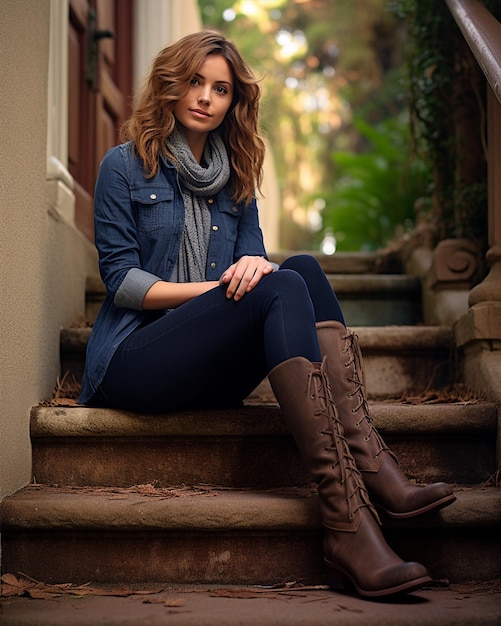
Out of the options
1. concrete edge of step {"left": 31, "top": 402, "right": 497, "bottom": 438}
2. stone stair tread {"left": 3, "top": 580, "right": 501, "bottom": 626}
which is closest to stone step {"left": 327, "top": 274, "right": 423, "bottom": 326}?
concrete edge of step {"left": 31, "top": 402, "right": 497, "bottom": 438}

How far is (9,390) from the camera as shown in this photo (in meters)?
1.74

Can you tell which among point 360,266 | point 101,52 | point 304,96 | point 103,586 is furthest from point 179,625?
point 304,96

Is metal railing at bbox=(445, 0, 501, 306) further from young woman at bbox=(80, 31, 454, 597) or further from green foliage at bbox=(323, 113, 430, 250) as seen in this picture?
green foliage at bbox=(323, 113, 430, 250)

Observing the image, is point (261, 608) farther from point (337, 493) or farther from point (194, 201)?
point (194, 201)

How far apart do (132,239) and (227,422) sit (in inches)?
19.5

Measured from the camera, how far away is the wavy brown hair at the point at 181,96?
1961mm

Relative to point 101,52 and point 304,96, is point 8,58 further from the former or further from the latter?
point 304,96

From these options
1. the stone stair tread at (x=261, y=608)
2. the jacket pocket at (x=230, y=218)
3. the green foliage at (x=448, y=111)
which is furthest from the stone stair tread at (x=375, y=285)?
the stone stair tread at (x=261, y=608)

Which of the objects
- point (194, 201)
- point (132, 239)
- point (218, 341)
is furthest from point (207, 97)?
point (218, 341)

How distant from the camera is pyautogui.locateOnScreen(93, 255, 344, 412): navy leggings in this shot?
1650mm

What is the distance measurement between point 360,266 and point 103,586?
194 cm

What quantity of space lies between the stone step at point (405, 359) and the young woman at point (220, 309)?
0.54 meters

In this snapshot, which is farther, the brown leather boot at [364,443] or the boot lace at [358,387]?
the boot lace at [358,387]

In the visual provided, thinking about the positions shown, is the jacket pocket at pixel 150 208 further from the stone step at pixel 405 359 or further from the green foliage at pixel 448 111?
the green foliage at pixel 448 111
